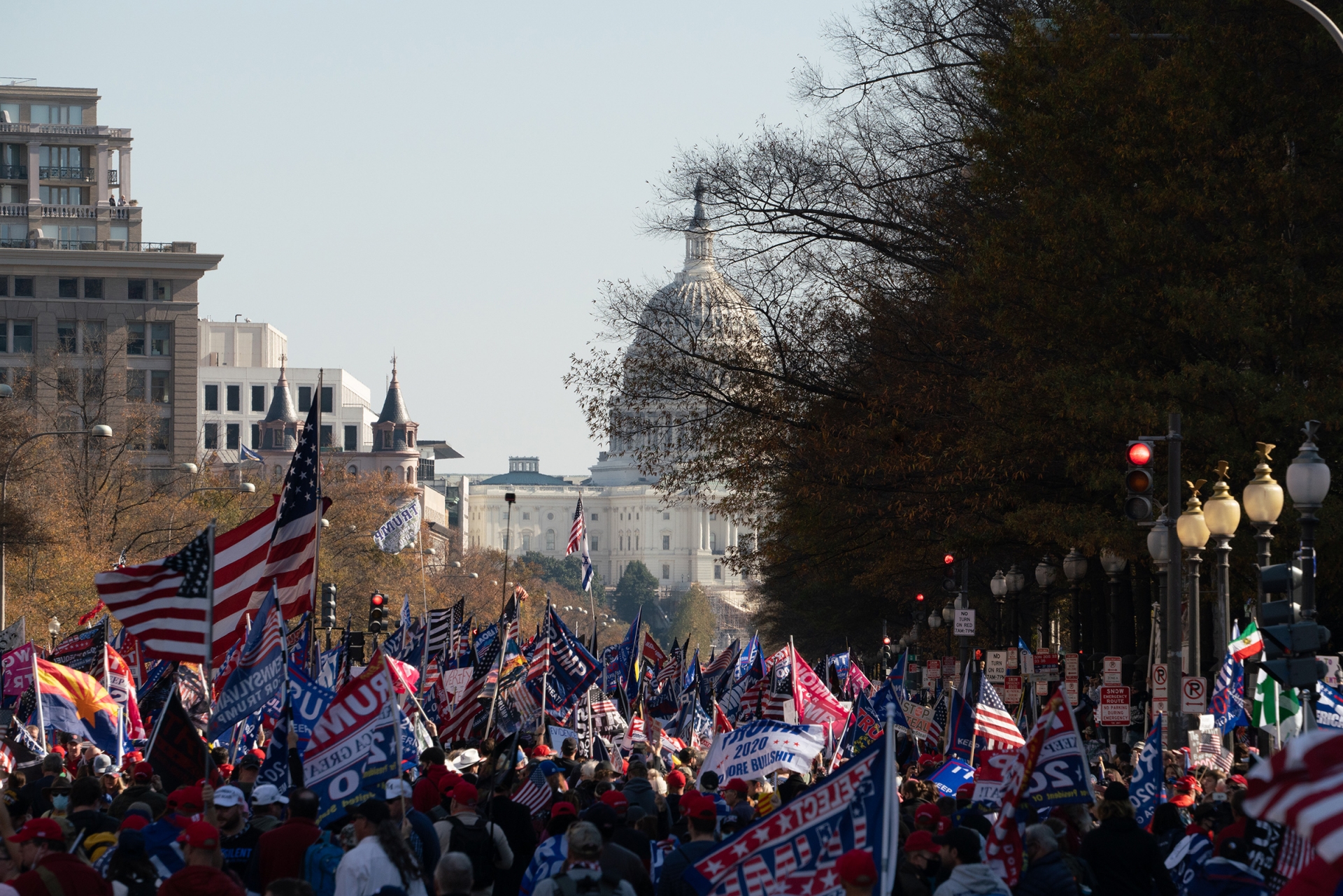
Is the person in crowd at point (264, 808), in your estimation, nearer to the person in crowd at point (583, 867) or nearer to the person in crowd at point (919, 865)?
the person in crowd at point (583, 867)

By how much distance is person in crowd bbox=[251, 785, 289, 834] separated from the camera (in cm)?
1080

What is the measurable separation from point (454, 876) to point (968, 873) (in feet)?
7.60

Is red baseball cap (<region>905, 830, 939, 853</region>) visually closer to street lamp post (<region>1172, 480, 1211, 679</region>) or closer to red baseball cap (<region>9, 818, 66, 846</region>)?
red baseball cap (<region>9, 818, 66, 846</region>)

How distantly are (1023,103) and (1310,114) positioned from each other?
10.9ft

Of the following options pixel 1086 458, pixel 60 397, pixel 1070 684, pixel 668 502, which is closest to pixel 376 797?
pixel 1086 458

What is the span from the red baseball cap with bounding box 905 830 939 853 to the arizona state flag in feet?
35.5

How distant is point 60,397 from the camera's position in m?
61.2

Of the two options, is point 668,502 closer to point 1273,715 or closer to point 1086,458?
point 1086,458

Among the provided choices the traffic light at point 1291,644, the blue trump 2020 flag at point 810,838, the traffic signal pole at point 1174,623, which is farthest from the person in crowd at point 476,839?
the traffic signal pole at point 1174,623

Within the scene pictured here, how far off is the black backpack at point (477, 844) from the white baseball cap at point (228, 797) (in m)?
1.25

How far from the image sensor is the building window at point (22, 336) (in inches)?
3868

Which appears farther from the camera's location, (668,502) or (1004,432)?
(668,502)

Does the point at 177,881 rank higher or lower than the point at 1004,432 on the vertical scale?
lower

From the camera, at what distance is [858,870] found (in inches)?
296
